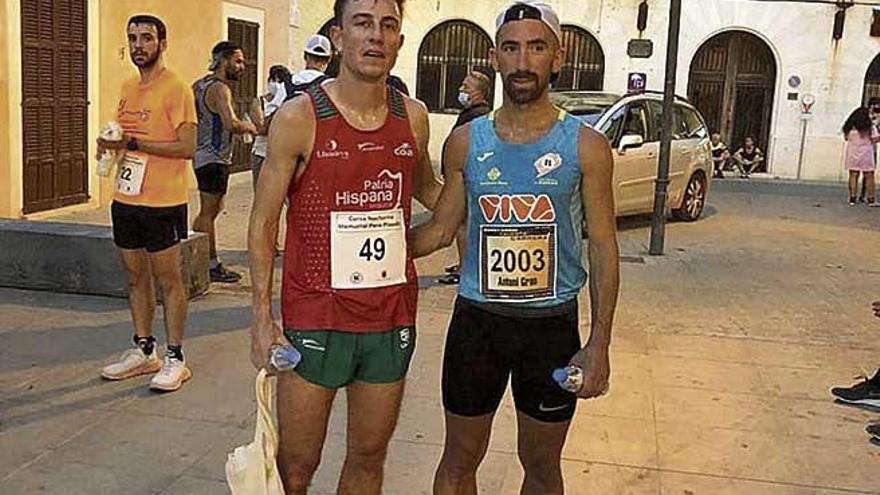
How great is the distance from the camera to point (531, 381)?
126 inches

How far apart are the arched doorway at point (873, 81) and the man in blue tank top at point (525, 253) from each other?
19445 mm

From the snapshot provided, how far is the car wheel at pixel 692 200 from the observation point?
1338cm

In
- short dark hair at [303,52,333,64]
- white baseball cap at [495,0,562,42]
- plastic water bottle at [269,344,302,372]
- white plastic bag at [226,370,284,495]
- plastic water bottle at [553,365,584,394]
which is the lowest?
white plastic bag at [226,370,284,495]

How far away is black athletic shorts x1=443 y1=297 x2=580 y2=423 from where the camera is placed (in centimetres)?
316

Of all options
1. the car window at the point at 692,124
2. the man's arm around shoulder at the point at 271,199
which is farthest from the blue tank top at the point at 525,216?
the car window at the point at 692,124

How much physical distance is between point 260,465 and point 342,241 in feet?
2.32

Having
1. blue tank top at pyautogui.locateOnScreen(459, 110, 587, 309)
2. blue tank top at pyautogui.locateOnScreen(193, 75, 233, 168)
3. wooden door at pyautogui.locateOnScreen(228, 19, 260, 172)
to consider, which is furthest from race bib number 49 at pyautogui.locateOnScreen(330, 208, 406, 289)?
wooden door at pyautogui.locateOnScreen(228, 19, 260, 172)

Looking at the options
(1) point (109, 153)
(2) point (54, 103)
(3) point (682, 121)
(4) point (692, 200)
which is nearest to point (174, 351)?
(1) point (109, 153)

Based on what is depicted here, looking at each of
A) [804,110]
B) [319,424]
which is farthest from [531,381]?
[804,110]

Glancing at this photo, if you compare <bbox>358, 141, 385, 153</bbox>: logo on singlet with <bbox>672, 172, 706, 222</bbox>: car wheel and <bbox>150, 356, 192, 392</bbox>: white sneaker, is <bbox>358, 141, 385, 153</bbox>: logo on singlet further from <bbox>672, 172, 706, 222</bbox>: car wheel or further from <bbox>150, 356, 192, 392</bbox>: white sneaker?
<bbox>672, 172, 706, 222</bbox>: car wheel

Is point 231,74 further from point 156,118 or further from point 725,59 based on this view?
point 725,59

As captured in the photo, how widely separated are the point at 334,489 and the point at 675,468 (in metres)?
1.56

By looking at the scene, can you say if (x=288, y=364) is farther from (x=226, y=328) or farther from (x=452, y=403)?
(x=226, y=328)

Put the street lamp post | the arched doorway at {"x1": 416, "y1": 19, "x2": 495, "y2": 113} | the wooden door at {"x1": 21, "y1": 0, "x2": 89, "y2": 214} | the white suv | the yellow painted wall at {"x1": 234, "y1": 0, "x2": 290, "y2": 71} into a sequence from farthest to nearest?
the arched doorway at {"x1": 416, "y1": 19, "x2": 495, "y2": 113}, the yellow painted wall at {"x1": 234, "y1": 0, "x2": 290, "y2": 71}, the white suv, the street lamp post, the wooden door at {"x1": 21, "y1": 0, "x2": 89, "y2": 214}
